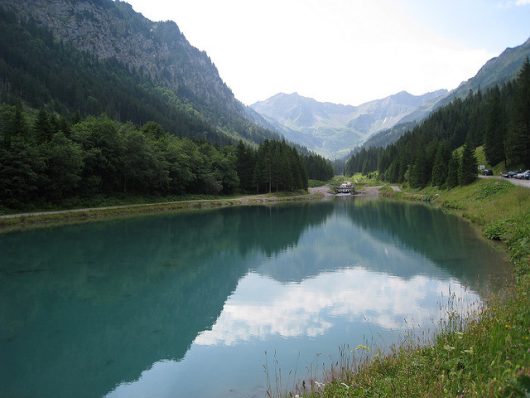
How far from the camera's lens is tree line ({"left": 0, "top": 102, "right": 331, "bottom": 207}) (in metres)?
55.2

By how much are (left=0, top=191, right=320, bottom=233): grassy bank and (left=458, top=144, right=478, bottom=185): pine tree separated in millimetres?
43850

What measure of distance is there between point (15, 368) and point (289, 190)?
10429 centimetres

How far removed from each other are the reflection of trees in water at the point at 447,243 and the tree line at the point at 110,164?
44.7 m

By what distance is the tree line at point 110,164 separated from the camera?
5516 centimetres

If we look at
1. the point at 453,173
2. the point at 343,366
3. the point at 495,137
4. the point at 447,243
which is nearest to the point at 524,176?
the point at 453,173

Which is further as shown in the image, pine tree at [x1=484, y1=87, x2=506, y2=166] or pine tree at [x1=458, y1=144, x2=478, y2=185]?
pine tree at [x1=484, y1=87, x2=506, y2=166]

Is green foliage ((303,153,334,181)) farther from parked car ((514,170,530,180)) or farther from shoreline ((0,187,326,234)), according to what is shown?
parked car ((514,170,530,180))

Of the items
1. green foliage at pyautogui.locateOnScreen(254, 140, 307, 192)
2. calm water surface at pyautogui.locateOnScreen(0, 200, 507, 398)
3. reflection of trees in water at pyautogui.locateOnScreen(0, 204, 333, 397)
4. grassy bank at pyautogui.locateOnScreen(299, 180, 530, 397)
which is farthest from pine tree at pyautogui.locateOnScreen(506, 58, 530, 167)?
grassy bank at pyautogui.locateOnScreen(299, 180, 530, 397)

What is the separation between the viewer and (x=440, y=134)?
145 m

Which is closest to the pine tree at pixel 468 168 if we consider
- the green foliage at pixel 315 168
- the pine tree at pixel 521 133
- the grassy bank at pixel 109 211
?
the pine tree at pixel 521 133

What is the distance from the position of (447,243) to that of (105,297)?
1074 inches

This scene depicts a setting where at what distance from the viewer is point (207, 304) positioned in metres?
20.5

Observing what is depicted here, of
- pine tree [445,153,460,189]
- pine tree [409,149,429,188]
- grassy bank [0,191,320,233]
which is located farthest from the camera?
pine tree [409,149,429,188]

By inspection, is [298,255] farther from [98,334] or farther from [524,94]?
[524,94]
